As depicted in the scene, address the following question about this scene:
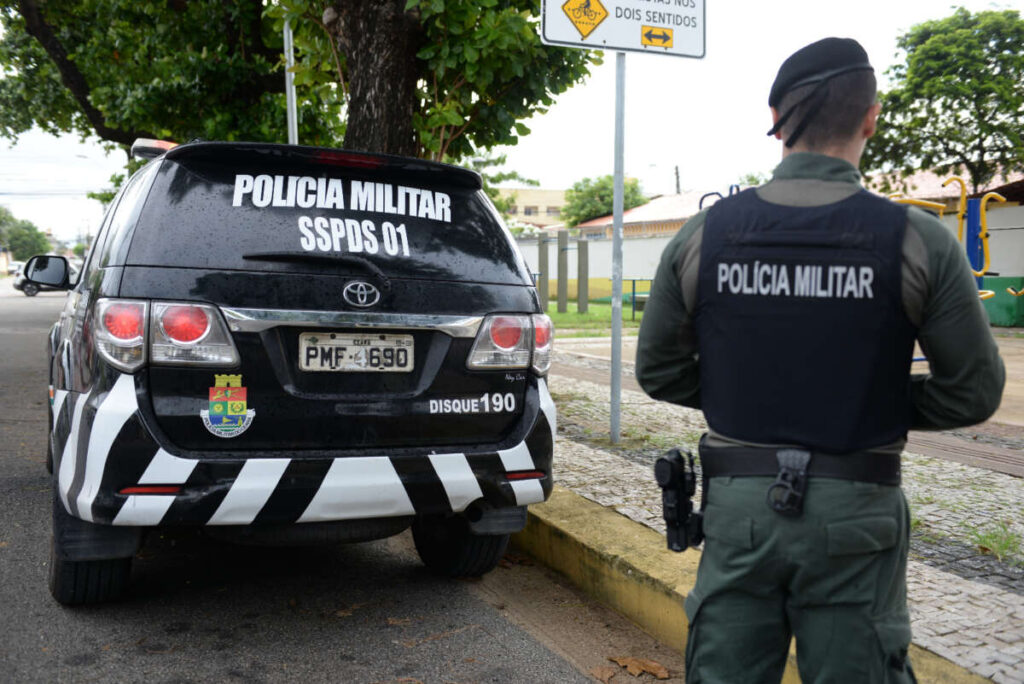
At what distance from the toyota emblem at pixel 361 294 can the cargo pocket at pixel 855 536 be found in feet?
5.98

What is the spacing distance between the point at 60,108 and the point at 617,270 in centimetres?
1842

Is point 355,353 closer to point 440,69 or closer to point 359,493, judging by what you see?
point 359,493

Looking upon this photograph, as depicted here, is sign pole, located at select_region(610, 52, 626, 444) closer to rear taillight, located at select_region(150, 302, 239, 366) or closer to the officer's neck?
rear taillight, located at select_region(150, 302, 239, 366)

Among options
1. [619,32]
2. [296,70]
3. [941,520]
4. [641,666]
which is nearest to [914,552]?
[941,520]

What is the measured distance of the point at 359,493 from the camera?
117 inches

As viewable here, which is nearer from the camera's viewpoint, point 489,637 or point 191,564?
point 489,637

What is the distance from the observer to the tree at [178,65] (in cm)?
1226

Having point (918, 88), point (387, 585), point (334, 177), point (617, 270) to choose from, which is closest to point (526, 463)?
point (387, 585)

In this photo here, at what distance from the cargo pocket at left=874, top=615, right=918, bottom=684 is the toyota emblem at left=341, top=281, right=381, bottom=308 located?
1926 millimetres

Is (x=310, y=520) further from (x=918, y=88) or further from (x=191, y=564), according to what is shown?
(x=918, y=88)

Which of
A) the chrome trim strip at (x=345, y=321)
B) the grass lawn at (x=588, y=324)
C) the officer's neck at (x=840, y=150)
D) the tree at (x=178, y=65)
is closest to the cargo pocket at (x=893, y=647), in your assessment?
the officer's neck at (x=840, y=150)

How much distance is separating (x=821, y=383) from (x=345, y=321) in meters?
1.75

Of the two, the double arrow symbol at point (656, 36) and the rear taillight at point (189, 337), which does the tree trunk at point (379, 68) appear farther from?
the rear taillight at point (189, 337)

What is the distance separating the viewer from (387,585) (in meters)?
3.76
